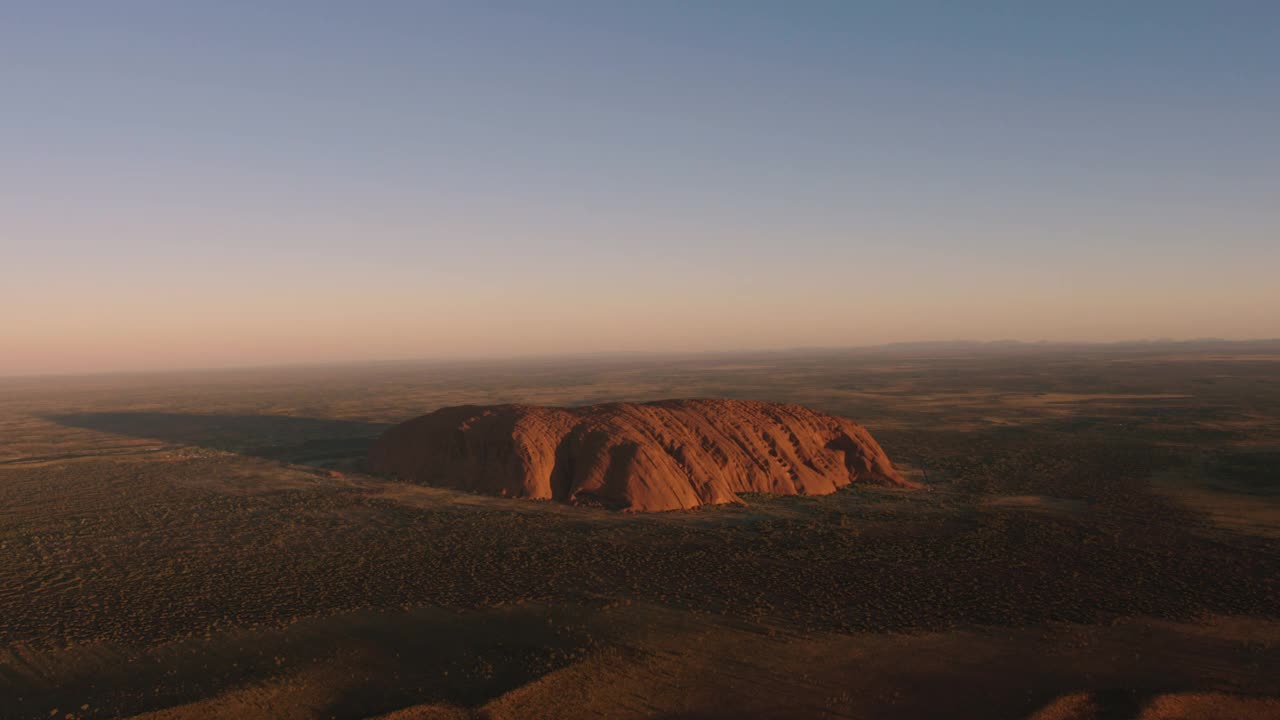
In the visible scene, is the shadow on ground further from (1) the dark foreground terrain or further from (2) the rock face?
(2) the rock face

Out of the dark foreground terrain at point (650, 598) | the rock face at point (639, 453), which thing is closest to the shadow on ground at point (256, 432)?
the dark foreground terrain at point (650, 598)

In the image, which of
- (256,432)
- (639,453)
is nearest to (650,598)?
(639,453)

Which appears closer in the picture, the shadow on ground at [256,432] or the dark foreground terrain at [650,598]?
the dark foreground terrain at [650,598]

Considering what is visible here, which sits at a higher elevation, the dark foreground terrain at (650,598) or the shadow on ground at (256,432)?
the shadow on ground at (256,432)

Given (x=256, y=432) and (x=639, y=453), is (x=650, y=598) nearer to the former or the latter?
Result: (x=639, y=453)

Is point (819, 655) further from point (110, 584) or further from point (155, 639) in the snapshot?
point (110, 584)

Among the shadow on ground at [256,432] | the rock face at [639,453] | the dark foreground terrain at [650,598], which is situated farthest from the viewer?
the shadow on ground at [256,432]

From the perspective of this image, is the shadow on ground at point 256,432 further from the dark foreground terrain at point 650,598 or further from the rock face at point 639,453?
the rock face at point 639,453
